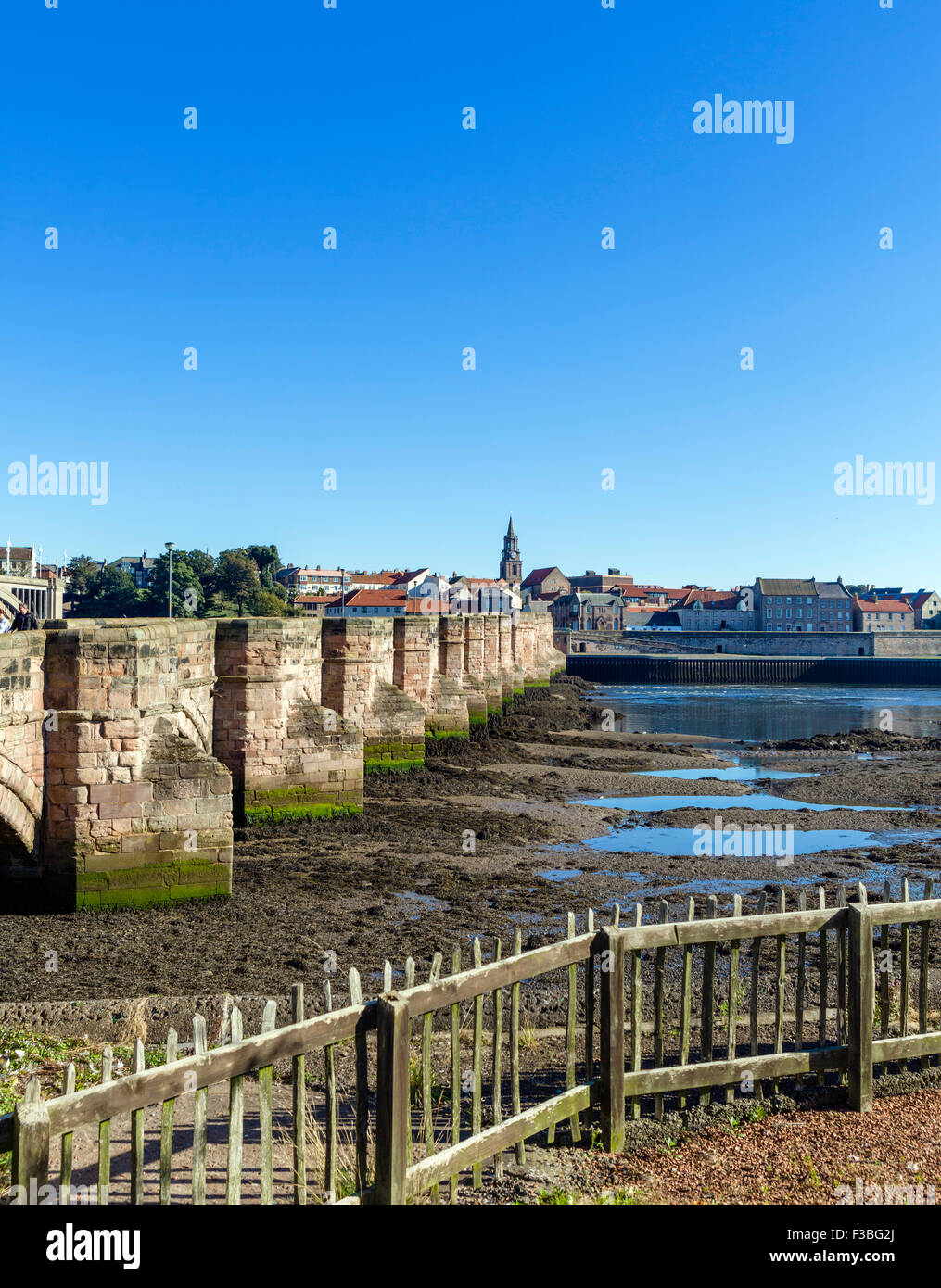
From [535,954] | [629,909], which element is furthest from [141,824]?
[535,954]

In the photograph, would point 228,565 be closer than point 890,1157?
No

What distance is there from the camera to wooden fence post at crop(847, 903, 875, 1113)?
243 inches

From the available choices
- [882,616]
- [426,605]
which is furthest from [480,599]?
[882,616]

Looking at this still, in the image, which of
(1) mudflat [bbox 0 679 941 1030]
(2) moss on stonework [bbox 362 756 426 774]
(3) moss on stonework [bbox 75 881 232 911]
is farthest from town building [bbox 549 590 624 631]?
A: (3) moss on stonework [bbox 75 881 232 911]

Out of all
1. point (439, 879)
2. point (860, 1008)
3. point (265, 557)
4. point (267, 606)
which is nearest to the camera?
point (860, 1008)

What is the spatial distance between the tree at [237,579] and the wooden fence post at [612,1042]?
9304 cm

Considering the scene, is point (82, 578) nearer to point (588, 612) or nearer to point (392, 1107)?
point (588, 612)

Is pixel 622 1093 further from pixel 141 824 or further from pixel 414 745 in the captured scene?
pixel 414 745

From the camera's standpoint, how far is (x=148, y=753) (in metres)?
13.2

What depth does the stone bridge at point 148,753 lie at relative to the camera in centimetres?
1245

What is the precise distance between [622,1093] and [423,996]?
158cm

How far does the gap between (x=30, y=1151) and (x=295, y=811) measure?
15620 mm
